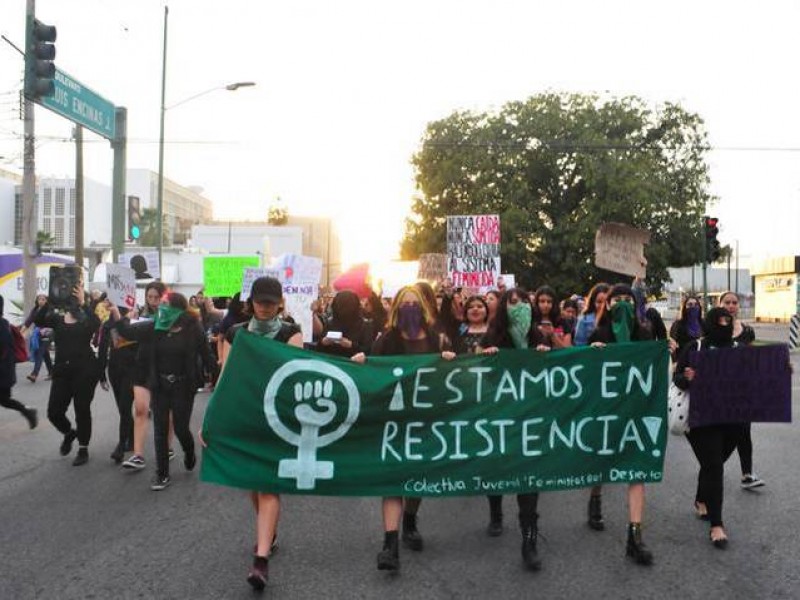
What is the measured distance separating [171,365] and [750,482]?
197 inches

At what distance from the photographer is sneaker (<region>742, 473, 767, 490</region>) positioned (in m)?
7.01

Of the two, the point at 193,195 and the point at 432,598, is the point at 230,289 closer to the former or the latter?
the point at 432,598

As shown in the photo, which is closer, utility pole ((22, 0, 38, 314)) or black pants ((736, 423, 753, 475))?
black pants ((736, 423, 753, 475))

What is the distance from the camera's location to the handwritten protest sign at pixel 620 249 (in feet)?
45.2

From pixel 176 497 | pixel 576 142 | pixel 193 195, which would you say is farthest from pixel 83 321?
pixel 193 195

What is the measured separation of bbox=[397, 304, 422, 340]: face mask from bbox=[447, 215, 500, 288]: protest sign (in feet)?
37.4

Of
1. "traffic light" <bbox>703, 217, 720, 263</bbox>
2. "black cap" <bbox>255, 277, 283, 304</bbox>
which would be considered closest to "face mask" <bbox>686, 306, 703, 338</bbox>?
"black cap" <bbox>255, 277, 283, 304</bbox>

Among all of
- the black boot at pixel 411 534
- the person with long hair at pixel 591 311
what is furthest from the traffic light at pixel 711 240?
the black boot at pixel 411 534

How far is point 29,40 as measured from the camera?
984 cm

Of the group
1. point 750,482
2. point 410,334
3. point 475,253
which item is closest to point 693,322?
point 750,482

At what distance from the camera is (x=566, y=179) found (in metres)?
36.6

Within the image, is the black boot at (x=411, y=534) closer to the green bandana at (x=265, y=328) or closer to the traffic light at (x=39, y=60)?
the green bandana at (x=265, y=328)

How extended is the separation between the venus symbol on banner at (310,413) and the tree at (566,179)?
1184 inches

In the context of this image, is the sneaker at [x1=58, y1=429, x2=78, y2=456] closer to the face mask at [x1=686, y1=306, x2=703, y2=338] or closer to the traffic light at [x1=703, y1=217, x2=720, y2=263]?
the face mask at [x1=686, y1=306, x2=703, y2=338]
